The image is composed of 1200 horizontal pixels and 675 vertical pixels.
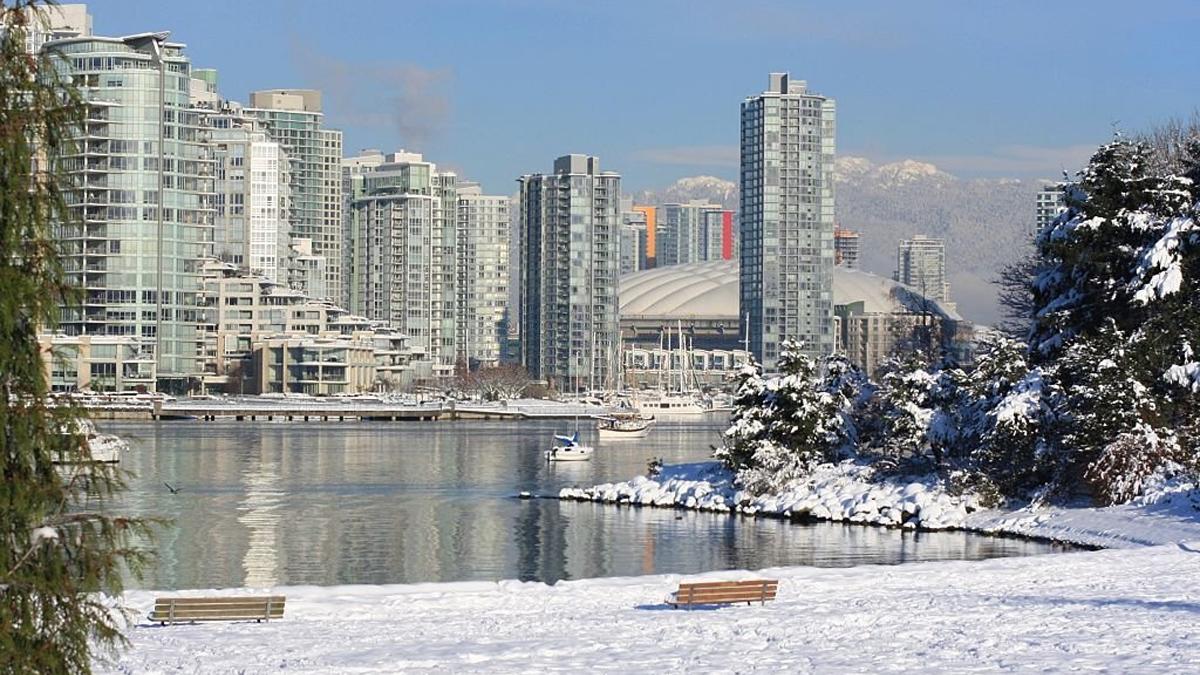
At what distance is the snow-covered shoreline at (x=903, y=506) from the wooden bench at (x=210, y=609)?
2191 centimetres

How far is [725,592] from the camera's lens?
28.0 meters

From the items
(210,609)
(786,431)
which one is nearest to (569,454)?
(786,431)

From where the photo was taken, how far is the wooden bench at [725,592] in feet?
91.1

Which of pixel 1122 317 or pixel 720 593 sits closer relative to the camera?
pixel 720 593

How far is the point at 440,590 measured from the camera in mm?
29859

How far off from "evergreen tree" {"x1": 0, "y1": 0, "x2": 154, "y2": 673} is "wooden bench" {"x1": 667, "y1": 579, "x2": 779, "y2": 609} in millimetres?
14412

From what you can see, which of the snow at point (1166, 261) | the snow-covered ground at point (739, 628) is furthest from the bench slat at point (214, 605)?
the snow at point (1166, 261)

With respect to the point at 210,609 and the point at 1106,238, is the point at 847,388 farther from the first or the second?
the point at 210,609

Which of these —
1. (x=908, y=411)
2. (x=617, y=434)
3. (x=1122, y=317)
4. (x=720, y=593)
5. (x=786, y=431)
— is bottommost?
(x=617, y=434)

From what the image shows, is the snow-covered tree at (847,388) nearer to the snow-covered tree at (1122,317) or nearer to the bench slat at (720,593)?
the snow-covered tree at (1122,317)

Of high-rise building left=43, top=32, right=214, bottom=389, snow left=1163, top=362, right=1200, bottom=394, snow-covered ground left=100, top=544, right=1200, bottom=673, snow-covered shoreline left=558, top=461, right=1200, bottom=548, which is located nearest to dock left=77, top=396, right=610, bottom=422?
high-rise building left=43, top=32, right=214, bottom=389

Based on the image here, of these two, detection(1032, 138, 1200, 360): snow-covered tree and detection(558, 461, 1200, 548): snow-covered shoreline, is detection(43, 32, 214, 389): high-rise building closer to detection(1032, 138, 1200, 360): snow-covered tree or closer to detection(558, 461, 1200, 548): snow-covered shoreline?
detection(558, 461, 1200, 548): snow-covered shoreline

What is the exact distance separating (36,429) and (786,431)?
42.0m

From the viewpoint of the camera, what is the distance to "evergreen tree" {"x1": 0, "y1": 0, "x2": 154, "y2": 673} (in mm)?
13836
